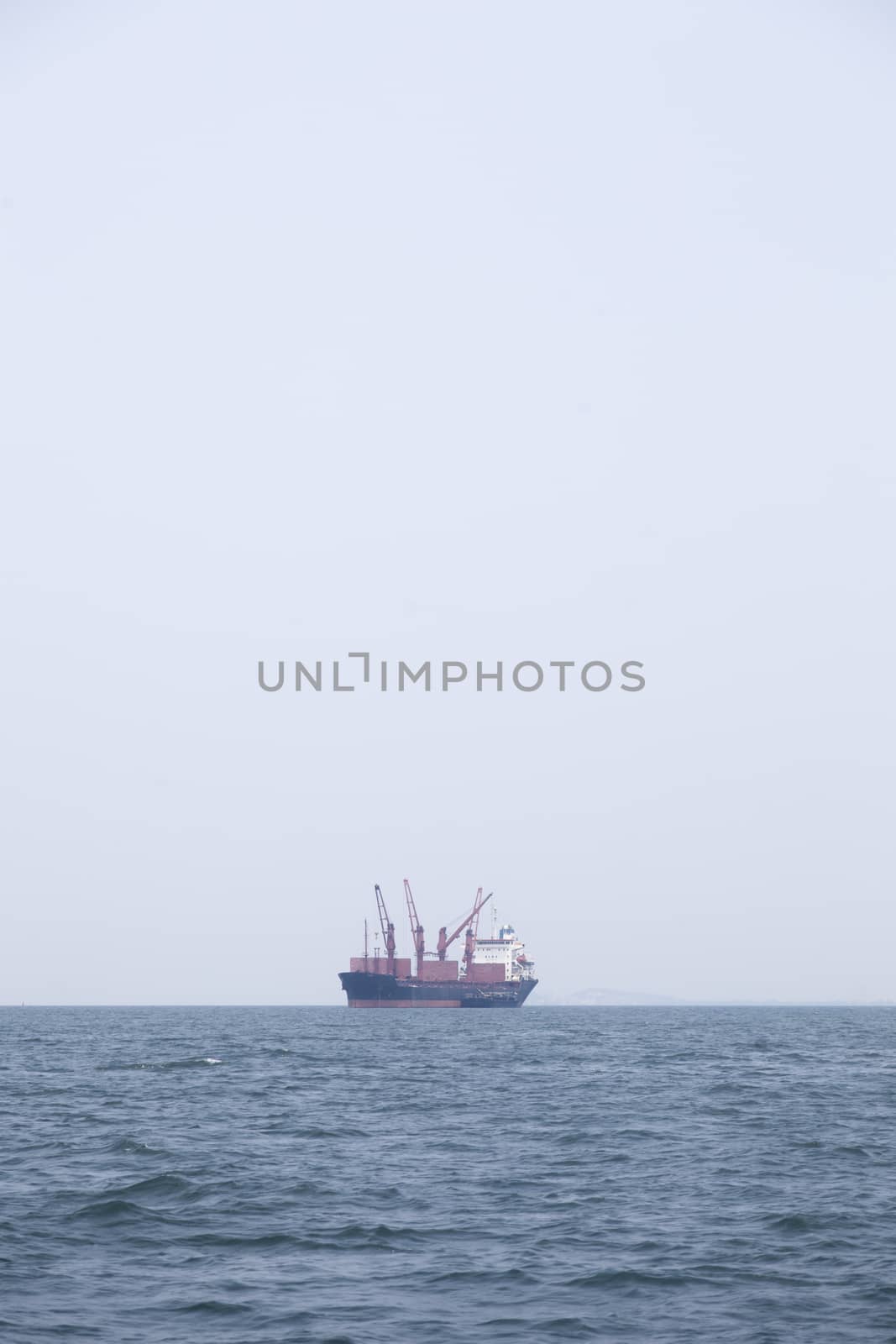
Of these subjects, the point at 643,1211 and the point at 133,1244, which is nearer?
the point at 133,1244

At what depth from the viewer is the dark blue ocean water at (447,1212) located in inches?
938

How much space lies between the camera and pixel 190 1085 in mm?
68875

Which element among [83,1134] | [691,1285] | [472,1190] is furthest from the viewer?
[83,1134]

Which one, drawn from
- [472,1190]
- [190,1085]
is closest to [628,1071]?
[190,1085]

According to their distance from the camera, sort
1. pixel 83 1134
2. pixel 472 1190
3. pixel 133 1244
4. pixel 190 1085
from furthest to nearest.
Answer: pixel 190 1085
pixel 83 1134
pixel 472 1190
pixel 133 1244

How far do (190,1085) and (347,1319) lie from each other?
47409 mm

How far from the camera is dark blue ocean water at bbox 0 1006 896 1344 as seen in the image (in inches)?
938

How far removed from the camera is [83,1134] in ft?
157

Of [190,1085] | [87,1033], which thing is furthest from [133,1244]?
[87,1033]

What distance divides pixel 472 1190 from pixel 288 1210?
5152mm

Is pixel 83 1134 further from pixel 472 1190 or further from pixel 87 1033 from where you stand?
pixel 87 1033

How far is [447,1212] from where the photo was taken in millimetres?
33125

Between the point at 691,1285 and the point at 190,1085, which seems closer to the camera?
the point at 691,1285

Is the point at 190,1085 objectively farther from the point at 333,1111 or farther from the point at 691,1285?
the point at 691,1285
